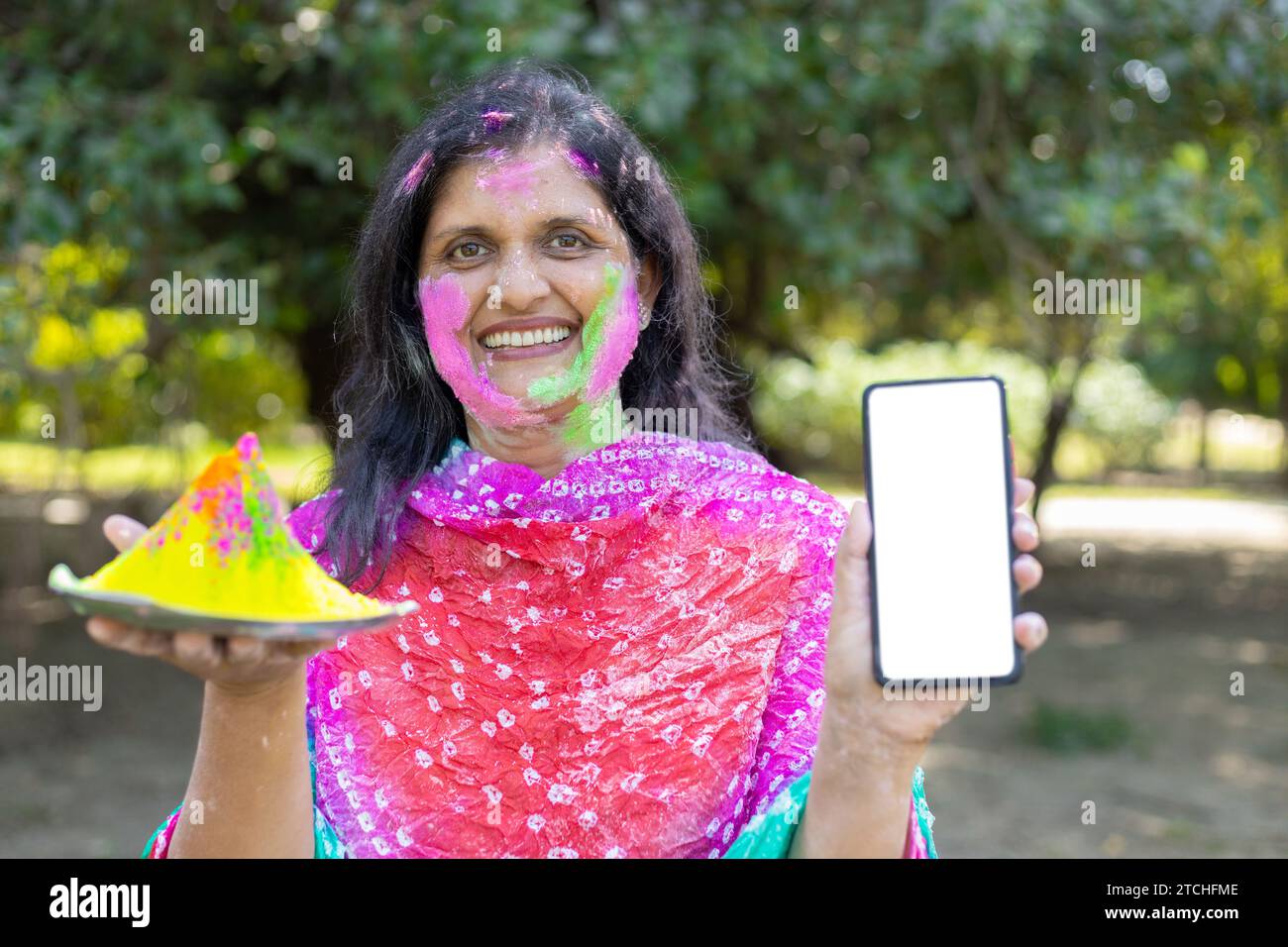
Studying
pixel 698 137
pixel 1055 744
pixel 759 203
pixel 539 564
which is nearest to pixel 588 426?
pixel 539 564

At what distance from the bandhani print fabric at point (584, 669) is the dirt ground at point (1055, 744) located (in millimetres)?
4094

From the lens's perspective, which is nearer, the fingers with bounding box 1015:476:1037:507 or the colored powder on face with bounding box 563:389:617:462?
the fingers with bounding box 1015:476:1037:507

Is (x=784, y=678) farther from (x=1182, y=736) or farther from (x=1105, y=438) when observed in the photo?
(x=1105, y=438)

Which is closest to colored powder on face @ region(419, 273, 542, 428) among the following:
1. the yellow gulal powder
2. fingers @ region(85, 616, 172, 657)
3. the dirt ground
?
the yellow gulal powder

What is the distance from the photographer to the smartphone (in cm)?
124

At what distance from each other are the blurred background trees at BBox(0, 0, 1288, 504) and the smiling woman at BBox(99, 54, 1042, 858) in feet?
5.46

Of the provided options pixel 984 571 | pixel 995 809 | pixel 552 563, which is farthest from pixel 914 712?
pixel 995 809

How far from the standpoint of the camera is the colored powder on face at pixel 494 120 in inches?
74.6

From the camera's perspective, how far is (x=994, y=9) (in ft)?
14.5

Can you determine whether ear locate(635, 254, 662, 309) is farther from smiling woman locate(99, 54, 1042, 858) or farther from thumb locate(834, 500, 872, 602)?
thumb locate(834, 500, 872, 602)

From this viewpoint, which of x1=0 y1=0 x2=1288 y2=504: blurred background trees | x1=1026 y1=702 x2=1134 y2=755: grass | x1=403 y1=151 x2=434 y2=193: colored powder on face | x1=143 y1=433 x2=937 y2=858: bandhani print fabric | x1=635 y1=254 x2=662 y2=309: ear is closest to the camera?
x1=143 y1=433 x2=937 y2=858: bandhani print fabric

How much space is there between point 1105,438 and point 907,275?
14.3 meters

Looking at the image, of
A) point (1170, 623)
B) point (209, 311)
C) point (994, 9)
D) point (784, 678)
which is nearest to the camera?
point (784, 678)

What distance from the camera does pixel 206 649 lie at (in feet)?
3.97
